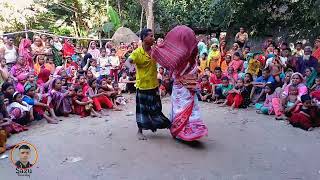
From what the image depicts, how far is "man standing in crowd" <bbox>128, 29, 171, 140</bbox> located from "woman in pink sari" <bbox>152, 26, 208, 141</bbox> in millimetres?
195

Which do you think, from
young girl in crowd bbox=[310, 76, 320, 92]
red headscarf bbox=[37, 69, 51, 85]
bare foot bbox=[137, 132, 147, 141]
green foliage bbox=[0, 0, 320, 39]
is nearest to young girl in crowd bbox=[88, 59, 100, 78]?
red headscarf bbox=[37, 69, 51, 85]

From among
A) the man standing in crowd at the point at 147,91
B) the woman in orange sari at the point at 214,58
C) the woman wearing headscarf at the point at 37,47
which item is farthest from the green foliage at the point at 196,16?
the man standing in crowd at the point at 147,91

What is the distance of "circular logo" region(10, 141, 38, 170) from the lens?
4.78 metres

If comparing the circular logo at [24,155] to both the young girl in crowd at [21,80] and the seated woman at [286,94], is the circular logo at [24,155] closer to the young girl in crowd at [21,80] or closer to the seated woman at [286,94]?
the young girl in crowd at [21,80]

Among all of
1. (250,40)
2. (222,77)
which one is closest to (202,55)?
(222,77)

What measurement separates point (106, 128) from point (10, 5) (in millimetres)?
9248

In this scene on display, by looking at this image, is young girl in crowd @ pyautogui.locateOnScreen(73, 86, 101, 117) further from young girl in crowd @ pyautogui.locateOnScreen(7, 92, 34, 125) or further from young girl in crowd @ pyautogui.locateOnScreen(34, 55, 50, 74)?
young girl in crowd @ pyautogui.locateOnScreen(34, 55, 50, 74)

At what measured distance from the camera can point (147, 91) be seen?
5566 millimetres

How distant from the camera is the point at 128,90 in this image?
10727 millimetres

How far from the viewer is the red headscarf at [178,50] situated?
517 cm

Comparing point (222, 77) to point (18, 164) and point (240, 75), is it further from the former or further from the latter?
point (18, 164)

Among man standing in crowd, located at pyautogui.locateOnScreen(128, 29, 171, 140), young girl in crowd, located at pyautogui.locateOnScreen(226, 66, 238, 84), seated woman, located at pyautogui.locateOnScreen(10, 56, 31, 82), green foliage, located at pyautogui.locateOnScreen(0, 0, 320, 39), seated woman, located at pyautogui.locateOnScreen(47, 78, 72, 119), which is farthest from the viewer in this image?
green foliage, located at pyautogui.locateOnScreen(0, 0, 320, 39)

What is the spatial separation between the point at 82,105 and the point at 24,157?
9.52 ft

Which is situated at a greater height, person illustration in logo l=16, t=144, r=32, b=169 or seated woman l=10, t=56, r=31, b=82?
seated woman l=10, t=56, r=31, b=82
